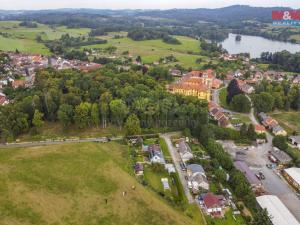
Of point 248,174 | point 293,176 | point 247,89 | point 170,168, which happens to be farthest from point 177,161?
point 247,89

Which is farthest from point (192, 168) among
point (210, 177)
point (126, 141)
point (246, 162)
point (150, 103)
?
point (150, 103)

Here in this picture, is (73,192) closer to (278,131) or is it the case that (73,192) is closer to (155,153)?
(155,153)

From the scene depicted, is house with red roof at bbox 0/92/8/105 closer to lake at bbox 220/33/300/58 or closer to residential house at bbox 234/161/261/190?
residential house at bbox 234/161/261/190

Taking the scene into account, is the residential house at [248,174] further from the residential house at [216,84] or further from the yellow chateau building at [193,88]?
the residential house at [216,84]

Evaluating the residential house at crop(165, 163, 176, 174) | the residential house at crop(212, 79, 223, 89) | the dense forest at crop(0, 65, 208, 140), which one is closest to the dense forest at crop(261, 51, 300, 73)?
the residential house at crop(212, 79, 223, 89)

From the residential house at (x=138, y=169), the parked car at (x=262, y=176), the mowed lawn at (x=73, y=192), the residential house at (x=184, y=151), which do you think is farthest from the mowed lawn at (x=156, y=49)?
the mowed lawn at (x=73, y=192)
